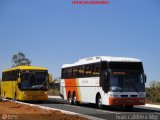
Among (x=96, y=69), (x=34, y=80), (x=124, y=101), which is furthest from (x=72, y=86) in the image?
(x=124, y=101)

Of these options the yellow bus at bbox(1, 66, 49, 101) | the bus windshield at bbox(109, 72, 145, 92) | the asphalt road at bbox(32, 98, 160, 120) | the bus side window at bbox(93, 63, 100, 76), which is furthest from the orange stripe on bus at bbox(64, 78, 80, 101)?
the bus windshield at bbox(109, 72, 145, 92)

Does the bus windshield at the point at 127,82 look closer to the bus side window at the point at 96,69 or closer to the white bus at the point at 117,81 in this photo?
the white bus at the point at 117,81

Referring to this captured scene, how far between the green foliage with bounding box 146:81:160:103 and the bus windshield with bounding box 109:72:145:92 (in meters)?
15.2

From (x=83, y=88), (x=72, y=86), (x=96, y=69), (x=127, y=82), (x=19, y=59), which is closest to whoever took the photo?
(x=127, y=82)

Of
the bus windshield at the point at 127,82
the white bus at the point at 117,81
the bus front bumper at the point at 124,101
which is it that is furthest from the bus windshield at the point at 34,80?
the bus front bumper at the point at 124,101

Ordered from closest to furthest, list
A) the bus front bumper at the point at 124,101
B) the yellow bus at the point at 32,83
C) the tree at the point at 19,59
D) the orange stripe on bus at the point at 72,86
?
the bus front bumper at the point at 124,101 < the orange stripe on bus at the point at 72,86 < the yellow bus at the point at 32,83 < the tree at the point at 19,59

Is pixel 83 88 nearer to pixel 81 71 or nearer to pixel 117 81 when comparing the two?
pixel 81 71

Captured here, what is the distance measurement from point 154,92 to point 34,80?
1237 cm

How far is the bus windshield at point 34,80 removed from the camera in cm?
3572

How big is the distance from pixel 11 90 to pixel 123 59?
50.1 ft

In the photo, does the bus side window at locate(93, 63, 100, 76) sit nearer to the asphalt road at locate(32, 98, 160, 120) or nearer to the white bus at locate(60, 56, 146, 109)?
the white bus at locate(60, 56, 146, 109)

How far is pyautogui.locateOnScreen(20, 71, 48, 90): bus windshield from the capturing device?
35719 millimetres

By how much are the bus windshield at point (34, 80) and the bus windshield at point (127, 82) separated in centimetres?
1012

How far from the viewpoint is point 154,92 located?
42.6 m
